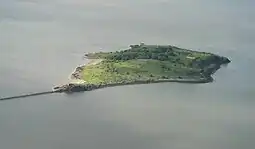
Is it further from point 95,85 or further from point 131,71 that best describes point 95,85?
point 131,71

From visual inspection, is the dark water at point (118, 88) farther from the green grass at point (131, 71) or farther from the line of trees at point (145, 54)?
the line of trees at point (145, 54)

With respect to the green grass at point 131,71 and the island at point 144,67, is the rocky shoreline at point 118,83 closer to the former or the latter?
the island at point 144,67

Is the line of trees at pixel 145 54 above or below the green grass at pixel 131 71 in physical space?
above

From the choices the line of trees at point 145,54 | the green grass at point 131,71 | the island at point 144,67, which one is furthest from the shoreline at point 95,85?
the line of trees at point 145,54

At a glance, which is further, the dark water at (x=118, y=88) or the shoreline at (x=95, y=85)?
the shoreline at (x=95, y=85)

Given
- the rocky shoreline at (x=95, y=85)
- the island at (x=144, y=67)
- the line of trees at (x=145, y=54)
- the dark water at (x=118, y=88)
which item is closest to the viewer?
the dark water at (x=118, y=88)

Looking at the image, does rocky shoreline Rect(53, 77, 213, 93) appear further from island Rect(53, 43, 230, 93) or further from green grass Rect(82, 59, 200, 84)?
green grass Rect(82, 59, 200, 84)

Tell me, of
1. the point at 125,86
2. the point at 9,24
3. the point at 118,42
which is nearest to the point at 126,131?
the point at 125,86

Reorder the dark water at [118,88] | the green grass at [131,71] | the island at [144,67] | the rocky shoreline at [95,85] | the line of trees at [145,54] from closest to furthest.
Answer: the dark water at [118,88], the rocky shoreline at [95,85], the island at [144,67], the green grass at [131,71], the line of trees at [145,54]
